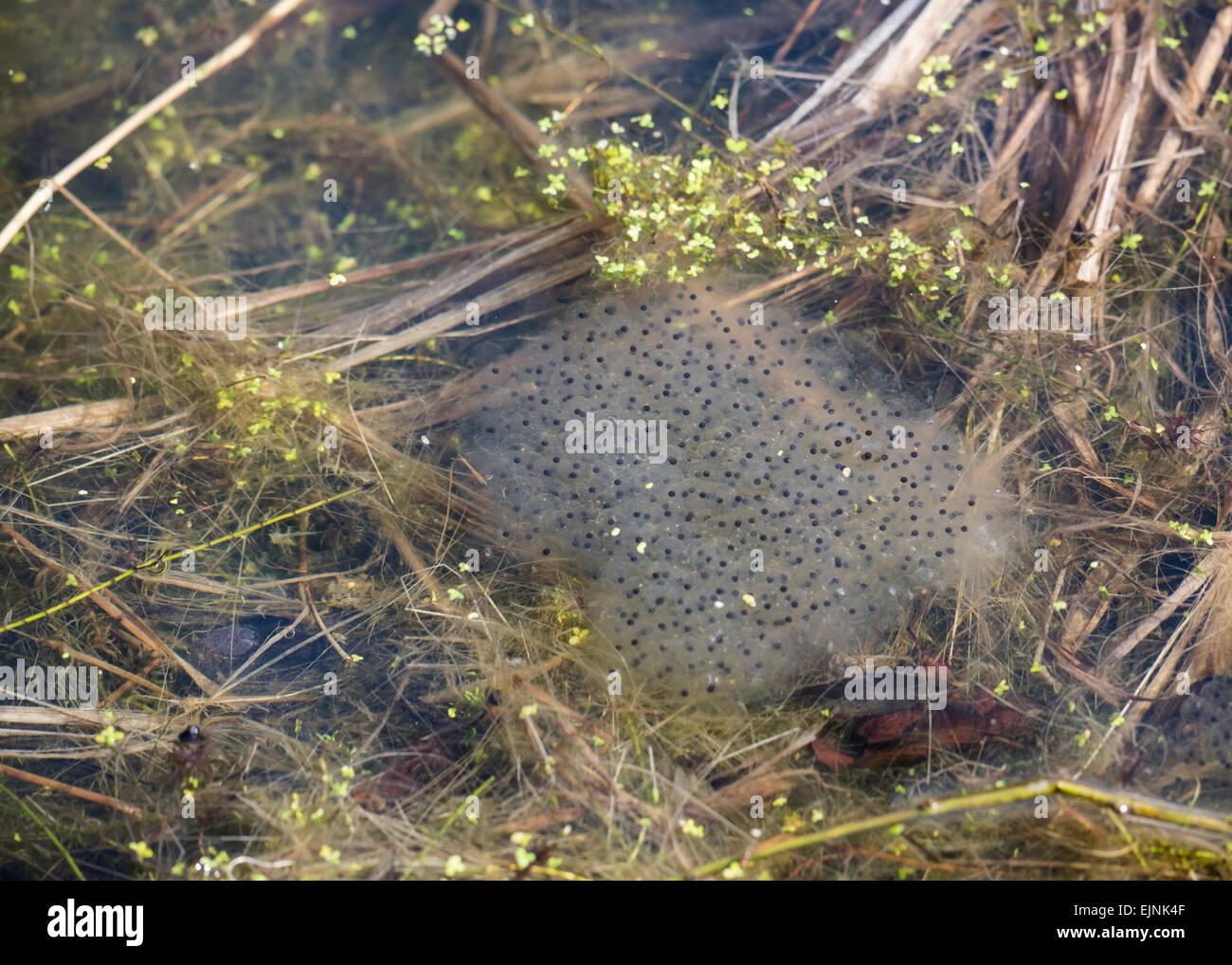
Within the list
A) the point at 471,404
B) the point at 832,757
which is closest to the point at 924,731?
the point at 832,757

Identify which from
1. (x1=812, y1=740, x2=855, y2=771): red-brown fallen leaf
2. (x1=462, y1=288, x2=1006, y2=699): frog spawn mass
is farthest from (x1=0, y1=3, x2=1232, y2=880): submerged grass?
(x1=462, y1=288, x2=1006, y2=699): frog spawn mass

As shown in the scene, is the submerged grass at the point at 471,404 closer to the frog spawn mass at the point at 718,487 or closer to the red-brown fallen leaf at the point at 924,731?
the red-brown fallen leaf at the point at 924,731

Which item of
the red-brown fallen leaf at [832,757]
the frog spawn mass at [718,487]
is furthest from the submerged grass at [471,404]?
the frog spawn mass at [718,487]

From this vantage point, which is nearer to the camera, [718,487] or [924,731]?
[924,731]

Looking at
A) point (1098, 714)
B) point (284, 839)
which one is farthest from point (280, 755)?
→ point (1098, 714)

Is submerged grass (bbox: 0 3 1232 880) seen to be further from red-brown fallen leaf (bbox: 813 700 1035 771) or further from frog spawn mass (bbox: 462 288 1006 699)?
frog spawn mass (bbox: 462 288 1006 699)

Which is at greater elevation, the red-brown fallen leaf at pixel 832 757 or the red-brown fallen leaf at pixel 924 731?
the red-brown fallen leaf at pixel 924 731

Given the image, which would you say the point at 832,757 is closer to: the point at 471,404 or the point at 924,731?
the point at 924,731

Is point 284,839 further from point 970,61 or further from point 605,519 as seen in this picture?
point 970,61
